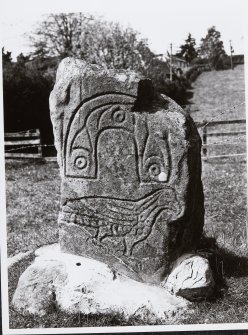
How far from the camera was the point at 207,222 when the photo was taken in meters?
6.51

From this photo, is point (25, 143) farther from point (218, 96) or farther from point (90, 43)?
point (218, 96)

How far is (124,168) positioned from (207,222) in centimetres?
255

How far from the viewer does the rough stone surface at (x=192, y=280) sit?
4207 millimetres

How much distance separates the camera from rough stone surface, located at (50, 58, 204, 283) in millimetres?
4219

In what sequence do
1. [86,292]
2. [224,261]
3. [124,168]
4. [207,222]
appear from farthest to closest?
[207,222] → [224,261] → [124,168] → [86,292]

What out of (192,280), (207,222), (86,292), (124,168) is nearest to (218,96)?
(207,222)

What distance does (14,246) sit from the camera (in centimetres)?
608

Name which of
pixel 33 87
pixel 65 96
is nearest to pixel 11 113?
pixel 33 87

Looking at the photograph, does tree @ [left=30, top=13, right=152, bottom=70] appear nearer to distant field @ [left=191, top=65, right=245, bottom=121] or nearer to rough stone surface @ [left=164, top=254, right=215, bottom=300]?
distant field @ [left=191, top=65, right=245, bottom=121]

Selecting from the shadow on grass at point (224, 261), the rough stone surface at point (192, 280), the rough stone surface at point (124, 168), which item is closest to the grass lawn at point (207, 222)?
the shadow on grass at point (224, 261)

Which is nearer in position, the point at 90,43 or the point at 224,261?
the point at 224,261

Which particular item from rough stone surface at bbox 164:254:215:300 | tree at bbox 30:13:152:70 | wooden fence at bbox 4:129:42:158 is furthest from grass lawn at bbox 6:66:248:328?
tree at bbox 30:13:152:70

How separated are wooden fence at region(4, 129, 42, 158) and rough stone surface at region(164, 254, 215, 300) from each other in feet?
18.7

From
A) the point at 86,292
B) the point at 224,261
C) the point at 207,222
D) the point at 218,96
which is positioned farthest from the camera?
the point at 218,96
